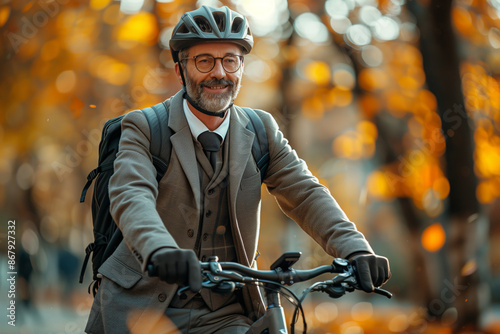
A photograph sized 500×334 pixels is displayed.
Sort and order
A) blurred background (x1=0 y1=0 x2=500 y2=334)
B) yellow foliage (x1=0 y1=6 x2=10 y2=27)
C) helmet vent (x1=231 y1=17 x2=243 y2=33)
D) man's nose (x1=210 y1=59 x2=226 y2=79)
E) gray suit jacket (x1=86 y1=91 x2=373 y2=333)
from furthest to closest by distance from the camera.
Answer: yellow foliage (x1=0 y1=6 x2=10 y2=27) → blurred background (x1=0 y1=0 x2=500 y2=334) → helmet vent (x1=231 y1=17 x2=243 y2=33) → man's nose (x1=210 y1=59 x2=226 y2=79) → gray suit jacket (x1=86 y1=91 x2=373 y2=333)

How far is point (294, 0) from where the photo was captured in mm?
8484

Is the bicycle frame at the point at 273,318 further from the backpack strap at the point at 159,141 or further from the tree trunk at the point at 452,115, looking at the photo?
the tree trunk at the point at 452,115

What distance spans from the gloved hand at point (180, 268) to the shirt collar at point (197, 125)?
0.93 meters

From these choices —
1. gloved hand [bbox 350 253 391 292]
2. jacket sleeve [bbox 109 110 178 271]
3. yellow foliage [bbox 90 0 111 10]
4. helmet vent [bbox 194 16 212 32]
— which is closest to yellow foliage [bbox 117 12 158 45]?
yellow foliage [bbox 90 0 111 10]

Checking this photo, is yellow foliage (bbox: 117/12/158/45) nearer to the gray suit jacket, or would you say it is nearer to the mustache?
the gray suit jacket

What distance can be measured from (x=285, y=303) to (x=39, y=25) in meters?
4.70

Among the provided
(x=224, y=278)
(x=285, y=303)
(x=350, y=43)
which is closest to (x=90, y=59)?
(x=350, y=43)

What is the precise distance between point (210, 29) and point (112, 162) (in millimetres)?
766

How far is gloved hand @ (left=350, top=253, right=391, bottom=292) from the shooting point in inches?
102

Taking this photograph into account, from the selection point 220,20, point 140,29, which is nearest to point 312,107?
point 140,29

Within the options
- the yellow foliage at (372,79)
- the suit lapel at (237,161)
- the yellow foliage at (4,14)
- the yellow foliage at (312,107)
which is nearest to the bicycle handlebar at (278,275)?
the suit lapel at (237,161)

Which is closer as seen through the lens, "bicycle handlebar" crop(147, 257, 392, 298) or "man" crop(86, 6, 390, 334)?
"bicycle handlebar" crop(147, 257, 392, 298)

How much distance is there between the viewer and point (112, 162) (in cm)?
311

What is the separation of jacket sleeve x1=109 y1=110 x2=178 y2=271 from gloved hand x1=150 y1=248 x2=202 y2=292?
0.11 meters
